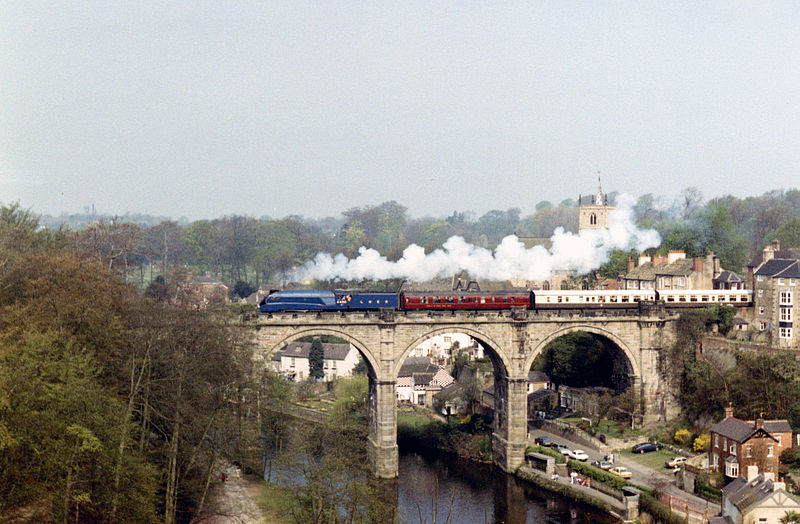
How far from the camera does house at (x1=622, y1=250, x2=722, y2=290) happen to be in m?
76.9

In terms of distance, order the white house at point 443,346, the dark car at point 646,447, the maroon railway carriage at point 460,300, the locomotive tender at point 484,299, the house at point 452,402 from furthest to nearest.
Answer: the white house at point 443,346 → the house at point 452,402 → the maroon railway carriage at point 460,300 → the dark car at point 646,447 → the locomotive tender at point 484,299

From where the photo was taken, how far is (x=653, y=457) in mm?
60750

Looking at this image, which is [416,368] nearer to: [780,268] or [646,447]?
[646,447]

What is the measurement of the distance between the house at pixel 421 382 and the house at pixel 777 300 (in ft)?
105

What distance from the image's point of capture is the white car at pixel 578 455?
2399 inches

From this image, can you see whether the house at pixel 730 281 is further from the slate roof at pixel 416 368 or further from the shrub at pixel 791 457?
the slate roof at pixel 416 368

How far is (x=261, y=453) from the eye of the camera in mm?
58969

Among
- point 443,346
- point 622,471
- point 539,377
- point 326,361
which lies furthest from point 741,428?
point 326,361

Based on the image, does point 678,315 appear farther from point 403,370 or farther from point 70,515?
point 70,515

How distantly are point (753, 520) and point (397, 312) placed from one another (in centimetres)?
2900

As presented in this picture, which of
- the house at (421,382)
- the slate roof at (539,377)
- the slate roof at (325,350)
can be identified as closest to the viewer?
the slate roof at (539,377)

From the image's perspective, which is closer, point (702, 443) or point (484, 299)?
point (702, 443)

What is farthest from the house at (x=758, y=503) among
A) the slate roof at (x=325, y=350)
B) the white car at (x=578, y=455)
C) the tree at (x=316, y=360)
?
the tree at (x=316, y=360)

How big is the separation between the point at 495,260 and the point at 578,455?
27.7 m
